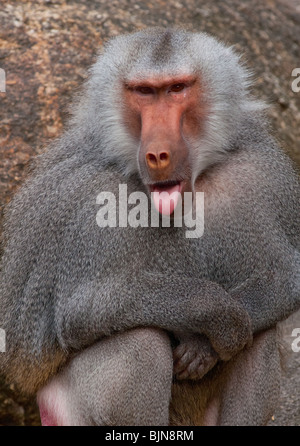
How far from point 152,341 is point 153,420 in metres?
0.36

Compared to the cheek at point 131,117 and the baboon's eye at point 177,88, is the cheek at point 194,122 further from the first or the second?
the cheek at point 131,117

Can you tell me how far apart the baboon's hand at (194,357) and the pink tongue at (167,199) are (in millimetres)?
646

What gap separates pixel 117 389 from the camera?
12.0ft

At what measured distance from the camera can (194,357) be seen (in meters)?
3.79

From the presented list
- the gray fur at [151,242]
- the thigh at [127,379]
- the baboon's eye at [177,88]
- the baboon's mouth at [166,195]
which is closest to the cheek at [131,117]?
the gray fur at [151,242]

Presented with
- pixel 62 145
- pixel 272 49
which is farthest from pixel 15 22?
pixel 272 49

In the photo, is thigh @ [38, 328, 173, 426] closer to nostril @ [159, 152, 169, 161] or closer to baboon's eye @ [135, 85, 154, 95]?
nostril @ [159, 152, 169, 161]

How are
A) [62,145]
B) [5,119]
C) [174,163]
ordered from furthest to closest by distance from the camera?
[5,119], [62,145], [174,163]

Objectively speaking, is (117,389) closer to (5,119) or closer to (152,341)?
(152,341)

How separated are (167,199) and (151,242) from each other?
301 millimetres

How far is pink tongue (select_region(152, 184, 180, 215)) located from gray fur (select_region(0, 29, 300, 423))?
0.22 meters

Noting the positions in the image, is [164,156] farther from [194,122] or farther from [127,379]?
[127,379]

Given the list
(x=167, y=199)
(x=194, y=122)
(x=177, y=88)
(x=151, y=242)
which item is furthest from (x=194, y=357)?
(x=177, y=88)

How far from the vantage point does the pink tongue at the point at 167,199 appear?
3580mm
